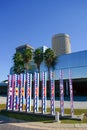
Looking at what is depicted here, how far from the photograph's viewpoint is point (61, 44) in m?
151

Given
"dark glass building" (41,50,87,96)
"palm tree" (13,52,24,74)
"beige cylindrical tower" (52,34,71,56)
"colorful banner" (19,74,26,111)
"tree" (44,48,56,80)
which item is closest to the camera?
"colorful banner" (19,74,26,111)

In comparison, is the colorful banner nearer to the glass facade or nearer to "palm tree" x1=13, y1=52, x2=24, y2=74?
the glass facade

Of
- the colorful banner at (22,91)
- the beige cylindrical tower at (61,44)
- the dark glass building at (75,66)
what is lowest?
the colorful banner at (22,91)

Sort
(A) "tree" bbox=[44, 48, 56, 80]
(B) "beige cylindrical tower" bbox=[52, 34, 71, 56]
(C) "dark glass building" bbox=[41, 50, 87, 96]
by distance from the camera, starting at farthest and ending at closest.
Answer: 1. (B) "beige cylindrical tower" bbox=[52, 34, 71, 56]
2. (A) "tree" bbox=[44, 48, 56, 80]
3. (C) "dark glass building" bbox=[41, 50, 87, 96]

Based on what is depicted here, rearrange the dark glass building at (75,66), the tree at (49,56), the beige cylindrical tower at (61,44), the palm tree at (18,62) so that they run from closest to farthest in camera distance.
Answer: the dark glass building at (75,66), the tree at (49,56), the palm tree at (18,62), the beige cylindrical tower at (61,44)

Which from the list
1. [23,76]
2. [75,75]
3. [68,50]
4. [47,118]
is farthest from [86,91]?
[68,50]

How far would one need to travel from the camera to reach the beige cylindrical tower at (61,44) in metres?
150

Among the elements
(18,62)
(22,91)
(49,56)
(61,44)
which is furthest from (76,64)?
(61,44)

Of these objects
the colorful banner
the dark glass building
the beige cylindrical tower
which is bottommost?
the colorful banner

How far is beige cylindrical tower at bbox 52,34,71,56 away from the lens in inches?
5915

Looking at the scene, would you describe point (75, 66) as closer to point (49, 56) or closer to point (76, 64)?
point (76, 64)

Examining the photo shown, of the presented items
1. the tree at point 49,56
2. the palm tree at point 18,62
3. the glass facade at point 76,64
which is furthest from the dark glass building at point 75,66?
the palm tree at point 18,62

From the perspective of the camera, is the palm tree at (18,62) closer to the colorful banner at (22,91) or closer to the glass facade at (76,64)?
the glass facade at (76,64)

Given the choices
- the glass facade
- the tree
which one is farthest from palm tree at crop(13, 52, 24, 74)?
the glass facade
